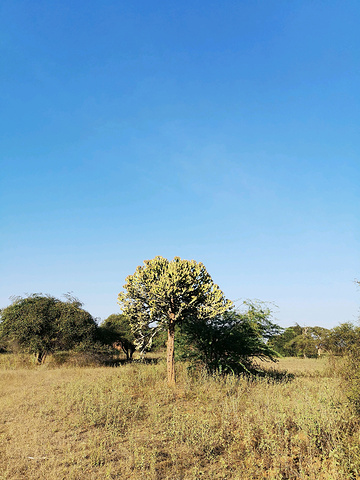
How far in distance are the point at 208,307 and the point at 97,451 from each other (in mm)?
8316

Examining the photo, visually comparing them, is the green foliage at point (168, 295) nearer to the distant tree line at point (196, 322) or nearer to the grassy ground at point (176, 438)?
the distant tree line at point (196, 322)

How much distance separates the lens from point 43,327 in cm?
2567

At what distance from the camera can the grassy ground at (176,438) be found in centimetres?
592

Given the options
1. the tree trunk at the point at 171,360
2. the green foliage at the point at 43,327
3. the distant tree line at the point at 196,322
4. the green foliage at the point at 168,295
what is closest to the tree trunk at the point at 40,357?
the green foliage at the point at 43,327

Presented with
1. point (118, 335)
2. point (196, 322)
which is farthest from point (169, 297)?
point (118, 335)

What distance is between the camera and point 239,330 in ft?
55.7

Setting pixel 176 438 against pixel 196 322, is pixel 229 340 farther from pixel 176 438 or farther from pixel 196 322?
pixel 176 438

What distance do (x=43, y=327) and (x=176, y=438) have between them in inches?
861

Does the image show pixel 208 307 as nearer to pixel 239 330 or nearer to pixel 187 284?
pixel 187 284

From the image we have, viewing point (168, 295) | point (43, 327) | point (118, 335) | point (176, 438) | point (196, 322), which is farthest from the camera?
point (118, 335)

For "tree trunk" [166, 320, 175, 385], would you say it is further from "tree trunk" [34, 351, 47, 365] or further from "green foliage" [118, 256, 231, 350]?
"tree trunk" [34, 351, 47, 365]

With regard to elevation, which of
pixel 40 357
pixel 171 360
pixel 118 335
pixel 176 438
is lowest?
pixel 176 438

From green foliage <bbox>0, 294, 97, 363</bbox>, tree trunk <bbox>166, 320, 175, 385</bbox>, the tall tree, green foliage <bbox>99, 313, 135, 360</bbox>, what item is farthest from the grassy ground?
green foliage <bbox>99, 313, 135, 360</bbox>

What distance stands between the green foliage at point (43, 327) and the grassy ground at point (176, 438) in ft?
49.5
